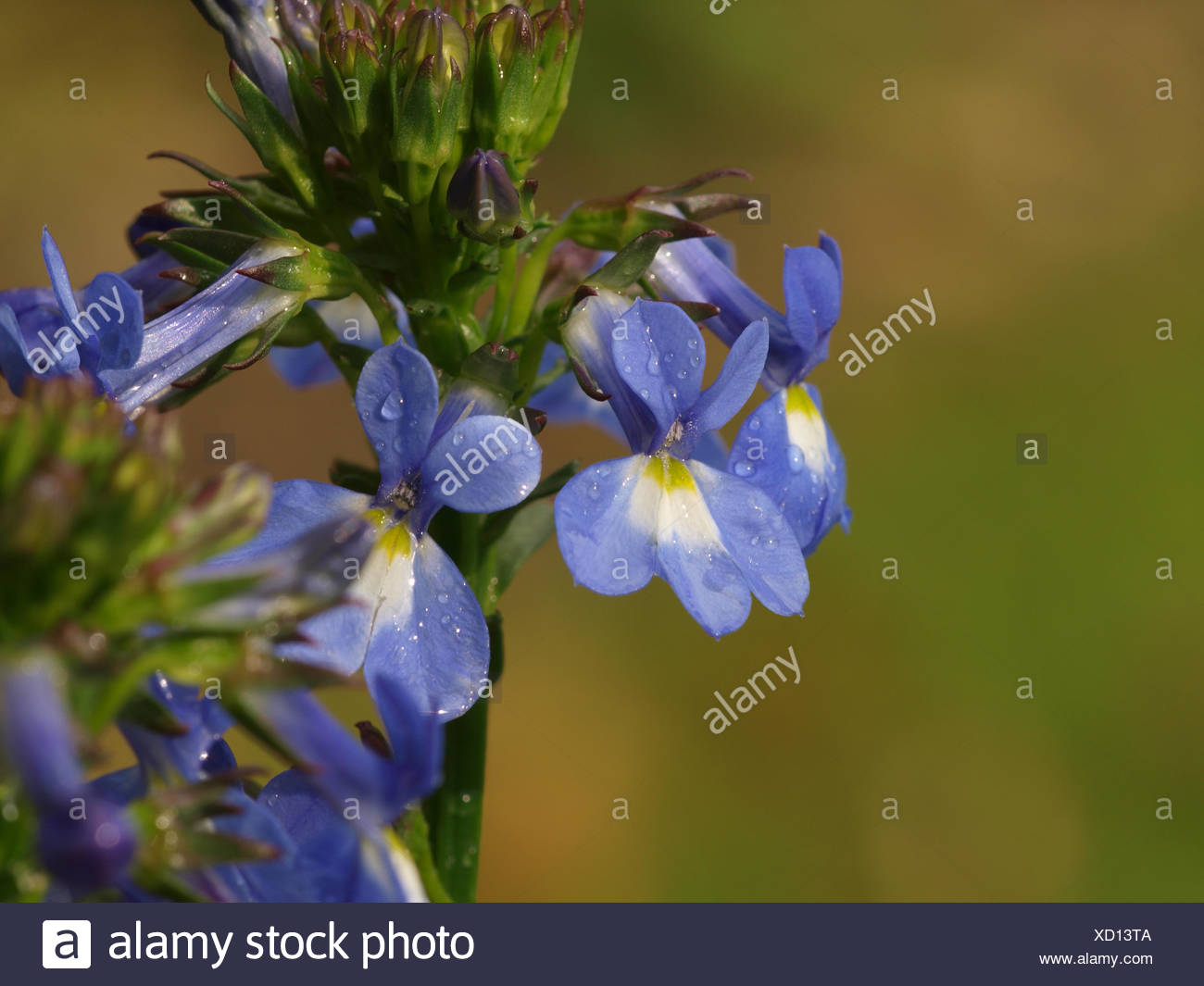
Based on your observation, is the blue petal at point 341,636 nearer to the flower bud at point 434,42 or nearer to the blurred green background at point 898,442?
the flower bud at point 434,42

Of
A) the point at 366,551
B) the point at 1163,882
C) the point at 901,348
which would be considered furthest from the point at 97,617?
the point at 901,348

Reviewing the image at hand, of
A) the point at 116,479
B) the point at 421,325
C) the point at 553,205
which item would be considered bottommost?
the point at 116,479

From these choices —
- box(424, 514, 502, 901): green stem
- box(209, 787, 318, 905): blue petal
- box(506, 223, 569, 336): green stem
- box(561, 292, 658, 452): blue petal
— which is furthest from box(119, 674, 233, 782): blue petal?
box(506, 223, 569, 336): green stem

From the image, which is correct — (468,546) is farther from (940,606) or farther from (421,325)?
(940,606)

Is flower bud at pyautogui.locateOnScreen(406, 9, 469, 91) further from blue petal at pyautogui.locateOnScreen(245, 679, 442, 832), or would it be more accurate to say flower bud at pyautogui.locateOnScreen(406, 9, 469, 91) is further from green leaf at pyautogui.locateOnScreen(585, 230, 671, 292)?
blue petal at pyautogui.locateOnScreen(245, 679, 442, 832)

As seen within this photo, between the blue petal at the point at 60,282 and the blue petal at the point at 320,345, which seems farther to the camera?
the blue petal at the point at 320,345

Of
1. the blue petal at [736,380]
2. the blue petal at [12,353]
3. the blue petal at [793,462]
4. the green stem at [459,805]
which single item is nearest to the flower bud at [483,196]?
the blue petal at [736,380]
